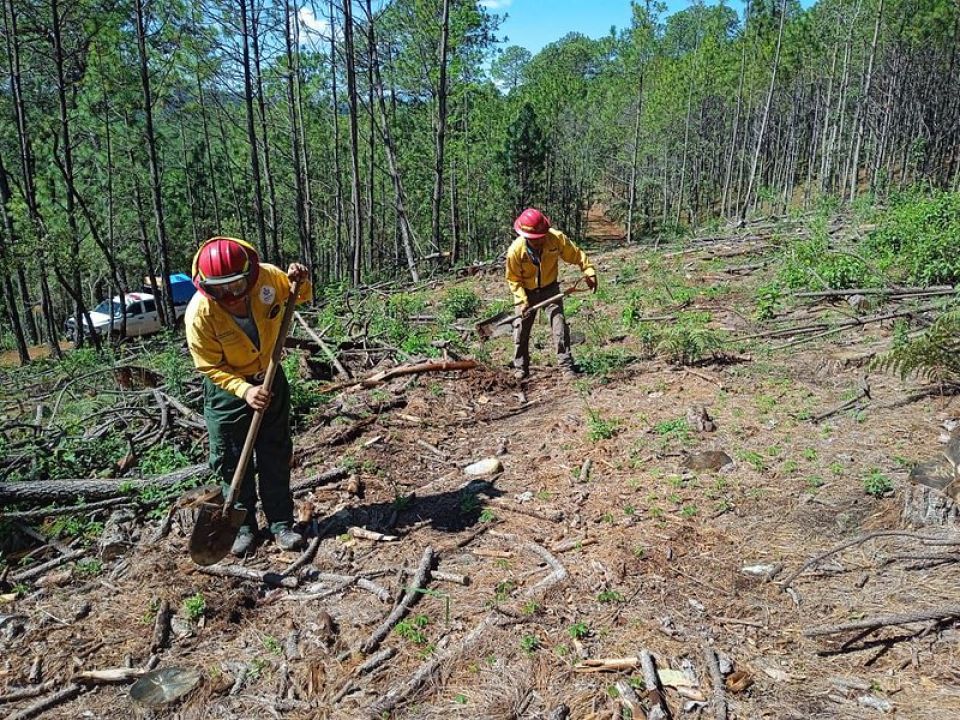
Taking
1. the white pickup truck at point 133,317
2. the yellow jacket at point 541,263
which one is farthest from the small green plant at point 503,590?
the white pickup truck at point 133,317

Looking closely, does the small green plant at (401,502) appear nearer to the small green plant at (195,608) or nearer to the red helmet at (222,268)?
the small green plant at (195,608)

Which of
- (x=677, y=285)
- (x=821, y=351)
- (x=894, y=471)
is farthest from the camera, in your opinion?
(x=677, y=285)

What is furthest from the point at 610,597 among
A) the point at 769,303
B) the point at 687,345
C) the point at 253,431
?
the point at 769,303

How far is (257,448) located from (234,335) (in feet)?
2.50

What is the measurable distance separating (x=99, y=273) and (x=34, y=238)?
7615 mm

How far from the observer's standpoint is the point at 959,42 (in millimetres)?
27422

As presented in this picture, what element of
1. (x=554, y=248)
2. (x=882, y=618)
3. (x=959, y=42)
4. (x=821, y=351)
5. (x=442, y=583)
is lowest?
(x=442, y=583)

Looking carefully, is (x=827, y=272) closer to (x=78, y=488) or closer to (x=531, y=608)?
(x=531, y=608)

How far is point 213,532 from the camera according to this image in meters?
3.83

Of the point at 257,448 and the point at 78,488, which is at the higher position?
the point at 257,448

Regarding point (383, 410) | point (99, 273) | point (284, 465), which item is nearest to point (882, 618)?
point (284, 465)

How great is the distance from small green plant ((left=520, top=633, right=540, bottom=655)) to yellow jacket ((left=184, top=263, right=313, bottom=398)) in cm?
208

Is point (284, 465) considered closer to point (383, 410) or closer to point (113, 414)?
point (383, 410)

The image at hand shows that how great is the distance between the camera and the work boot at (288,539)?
13.7 ft
